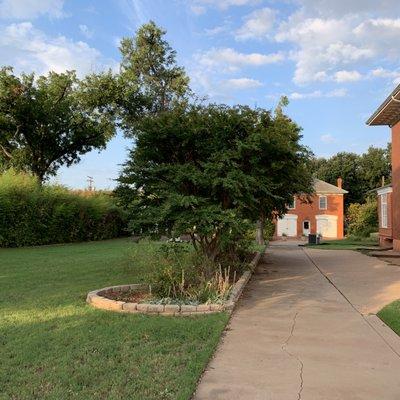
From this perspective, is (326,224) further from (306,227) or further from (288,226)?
(288,226)

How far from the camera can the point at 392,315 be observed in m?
8.16

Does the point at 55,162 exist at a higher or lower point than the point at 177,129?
higher

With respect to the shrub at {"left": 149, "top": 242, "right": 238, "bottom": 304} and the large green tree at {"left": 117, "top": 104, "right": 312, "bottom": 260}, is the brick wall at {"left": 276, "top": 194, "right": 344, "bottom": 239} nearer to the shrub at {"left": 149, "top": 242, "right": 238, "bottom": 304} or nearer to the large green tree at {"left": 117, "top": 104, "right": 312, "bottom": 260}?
the large green tree at {"left": 117, "top": 104, "right": 312, "bottom": 260}

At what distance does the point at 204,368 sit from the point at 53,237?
82.5 ft

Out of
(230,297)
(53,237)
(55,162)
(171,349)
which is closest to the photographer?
(171,349)

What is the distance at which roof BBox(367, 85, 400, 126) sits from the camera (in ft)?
68.2

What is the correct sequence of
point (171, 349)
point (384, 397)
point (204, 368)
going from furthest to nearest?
point (171, 349) < point (204, 368) < point (384, 397)

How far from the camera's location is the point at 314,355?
5902 mm

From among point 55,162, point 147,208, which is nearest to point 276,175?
point 147,208

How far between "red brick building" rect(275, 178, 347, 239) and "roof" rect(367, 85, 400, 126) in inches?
1144

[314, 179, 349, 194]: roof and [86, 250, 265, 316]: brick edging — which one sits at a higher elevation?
[314, 179, 349, 194]: roof

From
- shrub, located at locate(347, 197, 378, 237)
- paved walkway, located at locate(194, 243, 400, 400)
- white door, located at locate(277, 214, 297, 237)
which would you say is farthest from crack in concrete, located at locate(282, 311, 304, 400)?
white door, located at locate(277, 214, 297, 237)

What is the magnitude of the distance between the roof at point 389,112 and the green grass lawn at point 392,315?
1314 cm

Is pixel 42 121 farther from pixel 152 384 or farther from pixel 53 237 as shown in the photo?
pixel 152 384
